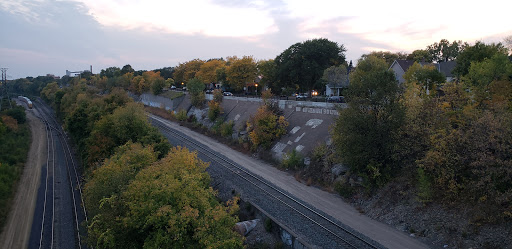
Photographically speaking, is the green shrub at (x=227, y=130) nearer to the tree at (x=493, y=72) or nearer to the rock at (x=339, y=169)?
the rock at (x=339, y=169)

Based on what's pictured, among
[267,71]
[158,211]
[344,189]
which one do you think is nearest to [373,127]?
[344,189]

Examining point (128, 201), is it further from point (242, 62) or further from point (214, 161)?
point (242, 62)

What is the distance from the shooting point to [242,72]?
60.0 metres

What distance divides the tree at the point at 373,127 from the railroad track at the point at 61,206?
17.7 m

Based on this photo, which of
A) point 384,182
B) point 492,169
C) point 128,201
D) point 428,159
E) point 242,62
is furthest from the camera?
point 242,62

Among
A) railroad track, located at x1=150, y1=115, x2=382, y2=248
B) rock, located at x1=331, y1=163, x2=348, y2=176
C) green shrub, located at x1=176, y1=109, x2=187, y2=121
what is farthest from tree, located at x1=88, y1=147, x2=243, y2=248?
green shrub, located at x1=176, y1=109, x2=187, y2=121

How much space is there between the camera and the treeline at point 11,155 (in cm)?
2769

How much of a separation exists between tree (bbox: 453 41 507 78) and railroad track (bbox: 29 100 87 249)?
35138 millimetres

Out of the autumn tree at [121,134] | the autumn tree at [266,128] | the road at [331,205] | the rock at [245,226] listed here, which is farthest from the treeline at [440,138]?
the autumn tree at [121,134]

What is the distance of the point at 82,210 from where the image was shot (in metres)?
25.2

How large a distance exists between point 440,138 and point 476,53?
742 inches

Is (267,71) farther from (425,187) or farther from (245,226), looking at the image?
(425,187)

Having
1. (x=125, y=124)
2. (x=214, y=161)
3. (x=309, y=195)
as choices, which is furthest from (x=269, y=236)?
(x=125, y=124)

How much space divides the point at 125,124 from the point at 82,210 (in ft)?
27.3
